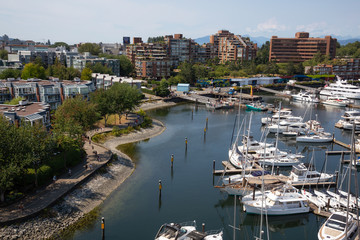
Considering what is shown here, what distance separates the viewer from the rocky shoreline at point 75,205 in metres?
25.4

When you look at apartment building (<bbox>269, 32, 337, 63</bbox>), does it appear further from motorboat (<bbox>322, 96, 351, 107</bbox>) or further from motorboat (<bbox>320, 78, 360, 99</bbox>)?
motorboat (<bbox>322, 96, 351, 107</bbox>)

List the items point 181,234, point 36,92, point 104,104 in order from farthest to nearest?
point 36,92 < point 104,104 < point 181,234

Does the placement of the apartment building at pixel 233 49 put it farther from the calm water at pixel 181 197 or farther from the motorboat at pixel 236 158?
the motorboat at pixel 236 158

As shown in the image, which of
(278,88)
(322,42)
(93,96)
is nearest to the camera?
(93,96)

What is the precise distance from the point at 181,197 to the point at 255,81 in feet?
329

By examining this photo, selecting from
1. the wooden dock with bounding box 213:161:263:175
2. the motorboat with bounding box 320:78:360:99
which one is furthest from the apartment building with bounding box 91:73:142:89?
the motorboat with bounding box 320:78:360:99

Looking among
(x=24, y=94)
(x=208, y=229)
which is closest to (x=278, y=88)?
(x=24, y=94)

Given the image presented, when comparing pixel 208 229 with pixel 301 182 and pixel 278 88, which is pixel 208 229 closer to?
pixel 301 182

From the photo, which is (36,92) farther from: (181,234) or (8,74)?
(181,234)

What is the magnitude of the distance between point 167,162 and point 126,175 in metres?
7.51

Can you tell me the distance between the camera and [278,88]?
128m

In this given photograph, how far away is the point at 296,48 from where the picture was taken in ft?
570

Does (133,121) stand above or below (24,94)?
below

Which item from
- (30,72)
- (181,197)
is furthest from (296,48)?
(181,197)
